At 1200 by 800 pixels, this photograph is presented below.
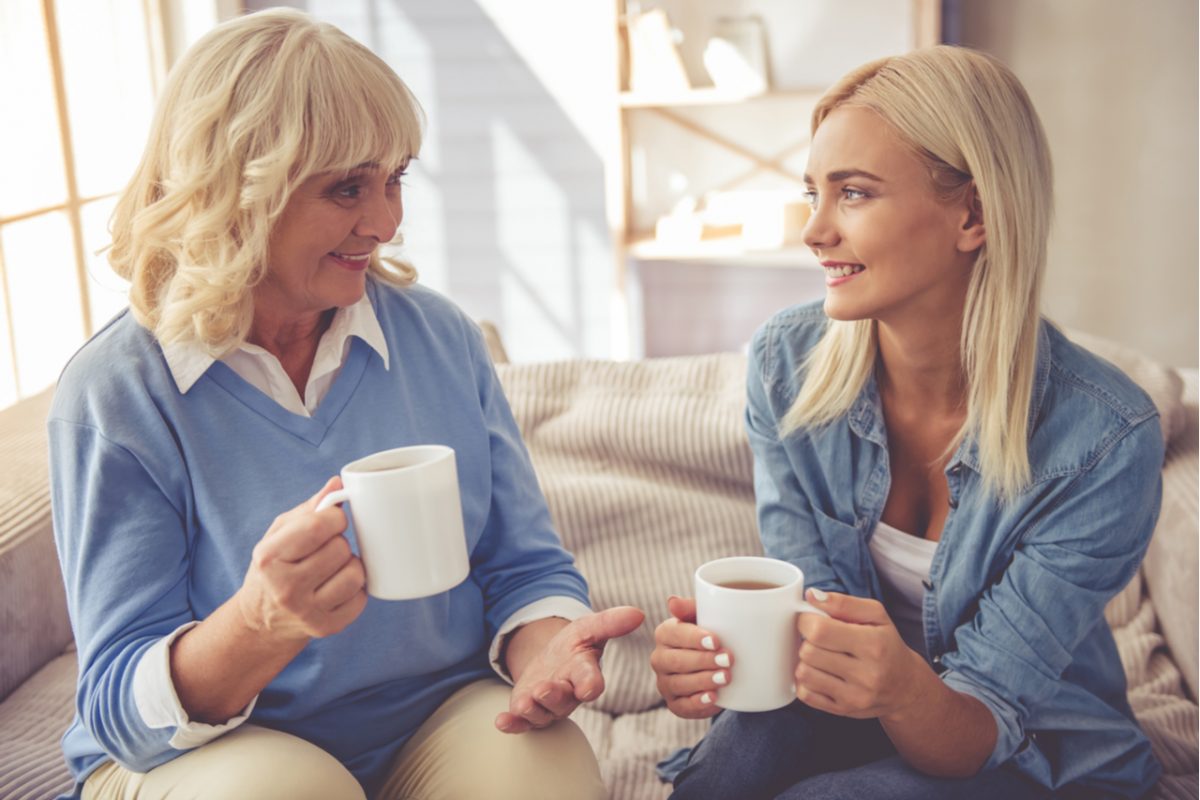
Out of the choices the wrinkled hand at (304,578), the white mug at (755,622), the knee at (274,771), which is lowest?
the knee at (274,771)

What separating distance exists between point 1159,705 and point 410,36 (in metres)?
3.19

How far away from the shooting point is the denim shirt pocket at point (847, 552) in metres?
1.37

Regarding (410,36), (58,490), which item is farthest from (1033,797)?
(410,36)

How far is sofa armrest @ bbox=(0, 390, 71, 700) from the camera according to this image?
1.46 m

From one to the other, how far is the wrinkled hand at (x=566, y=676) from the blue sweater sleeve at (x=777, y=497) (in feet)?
1.08

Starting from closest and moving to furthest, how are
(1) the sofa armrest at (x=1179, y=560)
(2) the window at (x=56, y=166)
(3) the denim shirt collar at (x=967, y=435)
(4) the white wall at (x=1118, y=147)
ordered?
1. (3) the denim shirt collar at (x=967, y=435)
2. (1) the sofa armrest at (x=1179, y=560)
3. (2) the window at (x=56, y=166)
4. (4) the white wall at (x=1118, y=147)

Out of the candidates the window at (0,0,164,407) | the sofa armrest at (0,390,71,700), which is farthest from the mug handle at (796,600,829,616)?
the window at (0,0,164,407)

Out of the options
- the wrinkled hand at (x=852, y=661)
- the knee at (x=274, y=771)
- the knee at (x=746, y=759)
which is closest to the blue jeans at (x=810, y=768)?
the knee at (x=746, y=759)

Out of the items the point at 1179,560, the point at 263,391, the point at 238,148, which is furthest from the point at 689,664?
the point at 1179,560

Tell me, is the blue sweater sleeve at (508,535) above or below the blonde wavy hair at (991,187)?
below

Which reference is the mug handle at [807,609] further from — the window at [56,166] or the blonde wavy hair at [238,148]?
the window at [56,166]

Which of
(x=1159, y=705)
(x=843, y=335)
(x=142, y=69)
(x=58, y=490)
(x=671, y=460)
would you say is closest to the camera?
(x=58, y=490)

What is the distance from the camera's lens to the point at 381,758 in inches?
48.1

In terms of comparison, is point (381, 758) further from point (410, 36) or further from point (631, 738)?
point (410, 36)
